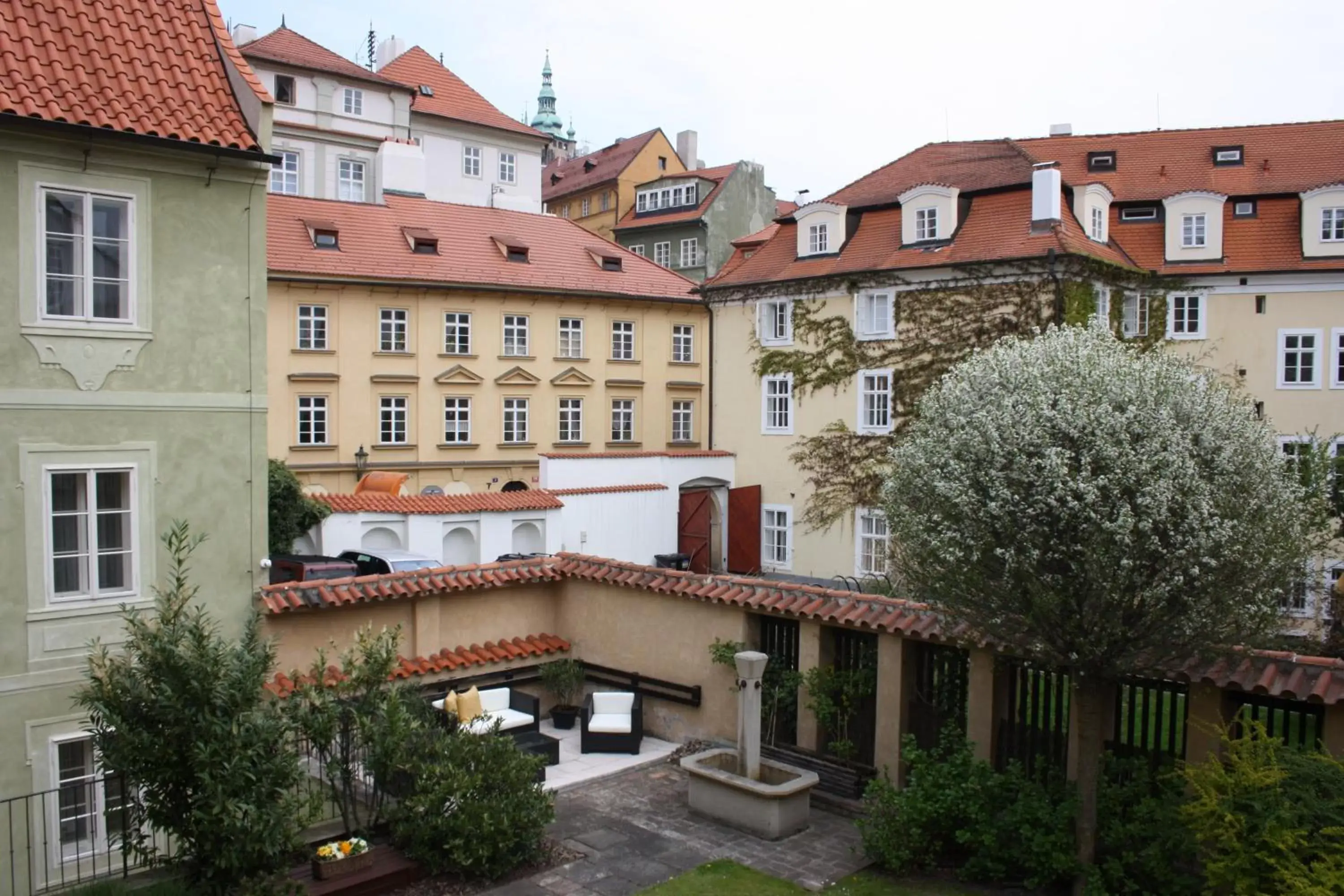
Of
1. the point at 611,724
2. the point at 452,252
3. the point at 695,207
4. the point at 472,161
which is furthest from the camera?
the point at 695,207

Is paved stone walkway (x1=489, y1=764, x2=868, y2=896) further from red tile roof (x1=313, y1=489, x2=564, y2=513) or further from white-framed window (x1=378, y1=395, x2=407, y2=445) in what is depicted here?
white-framed window (x1=378, y1=395, x2=407, y2=445)

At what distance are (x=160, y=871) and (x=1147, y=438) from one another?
9.70 m

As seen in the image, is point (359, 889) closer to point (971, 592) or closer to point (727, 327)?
point (971, 592)

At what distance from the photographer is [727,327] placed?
103 feet

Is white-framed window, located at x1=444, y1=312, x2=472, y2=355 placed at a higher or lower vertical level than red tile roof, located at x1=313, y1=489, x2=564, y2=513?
higher

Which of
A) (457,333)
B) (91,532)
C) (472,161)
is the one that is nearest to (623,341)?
(457,333)

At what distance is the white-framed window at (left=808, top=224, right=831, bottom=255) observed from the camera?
1150 inches

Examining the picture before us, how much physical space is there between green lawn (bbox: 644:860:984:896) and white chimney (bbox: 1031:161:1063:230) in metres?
19.0

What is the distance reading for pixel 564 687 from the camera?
15484mm

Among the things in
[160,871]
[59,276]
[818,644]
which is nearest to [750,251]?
[818,644]

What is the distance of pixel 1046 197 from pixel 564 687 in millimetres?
17328

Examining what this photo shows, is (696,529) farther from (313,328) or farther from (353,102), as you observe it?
(353,102)

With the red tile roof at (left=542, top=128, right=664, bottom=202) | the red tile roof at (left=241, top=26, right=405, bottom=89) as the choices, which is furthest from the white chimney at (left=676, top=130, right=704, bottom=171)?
the red tile roof at (left=241, top=26, right=405, bottom=89)

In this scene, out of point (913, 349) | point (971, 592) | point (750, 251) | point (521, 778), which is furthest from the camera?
point (750, 251)
